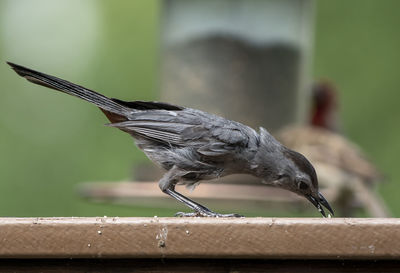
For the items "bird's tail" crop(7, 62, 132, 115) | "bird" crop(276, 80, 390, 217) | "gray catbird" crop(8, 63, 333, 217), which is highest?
"bird's tail" crop(7, 62, 132, 115)

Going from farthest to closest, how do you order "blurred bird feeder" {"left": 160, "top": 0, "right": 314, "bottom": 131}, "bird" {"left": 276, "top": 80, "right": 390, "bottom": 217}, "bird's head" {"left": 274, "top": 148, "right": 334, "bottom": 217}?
"bird" {"left": 276, "top": 80, "right": 390, "bottom": 217} → "blurred bird feeder" {"left": 160, "top": 0, "right": 314, "bottom": 131} → "bird's head" {"left": 274, "top": 148, "right": 334, "bottom": 217}

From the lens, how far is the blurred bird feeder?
8.00 m

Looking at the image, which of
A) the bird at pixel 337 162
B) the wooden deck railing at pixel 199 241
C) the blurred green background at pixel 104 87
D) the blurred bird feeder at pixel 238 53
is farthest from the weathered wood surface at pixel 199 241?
the blurred green background at pixel 104 87

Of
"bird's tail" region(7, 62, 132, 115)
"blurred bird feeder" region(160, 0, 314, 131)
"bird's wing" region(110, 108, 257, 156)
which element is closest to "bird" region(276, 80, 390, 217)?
"blurred bird feeder" region(160, 0, 314, 131)

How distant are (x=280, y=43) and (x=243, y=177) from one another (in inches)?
55.1

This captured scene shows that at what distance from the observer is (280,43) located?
8156mm

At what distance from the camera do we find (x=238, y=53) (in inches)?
319

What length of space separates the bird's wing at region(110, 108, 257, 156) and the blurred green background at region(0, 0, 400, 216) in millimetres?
5511

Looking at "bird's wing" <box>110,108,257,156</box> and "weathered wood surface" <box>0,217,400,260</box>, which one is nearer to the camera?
"weathered wood surface" <box>0,217,400,260</box>

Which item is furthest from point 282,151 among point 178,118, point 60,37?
point 60,37

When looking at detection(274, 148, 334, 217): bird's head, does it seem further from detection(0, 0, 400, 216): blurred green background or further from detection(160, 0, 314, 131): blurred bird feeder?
detection(0, 0, 400, 216): blurred green background

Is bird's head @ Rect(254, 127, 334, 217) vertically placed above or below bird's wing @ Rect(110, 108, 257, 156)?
below

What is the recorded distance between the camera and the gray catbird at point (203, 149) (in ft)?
14.4

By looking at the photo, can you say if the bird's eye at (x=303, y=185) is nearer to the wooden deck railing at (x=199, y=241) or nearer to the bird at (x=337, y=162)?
the wooden deck railing at (x=199, y=241)
